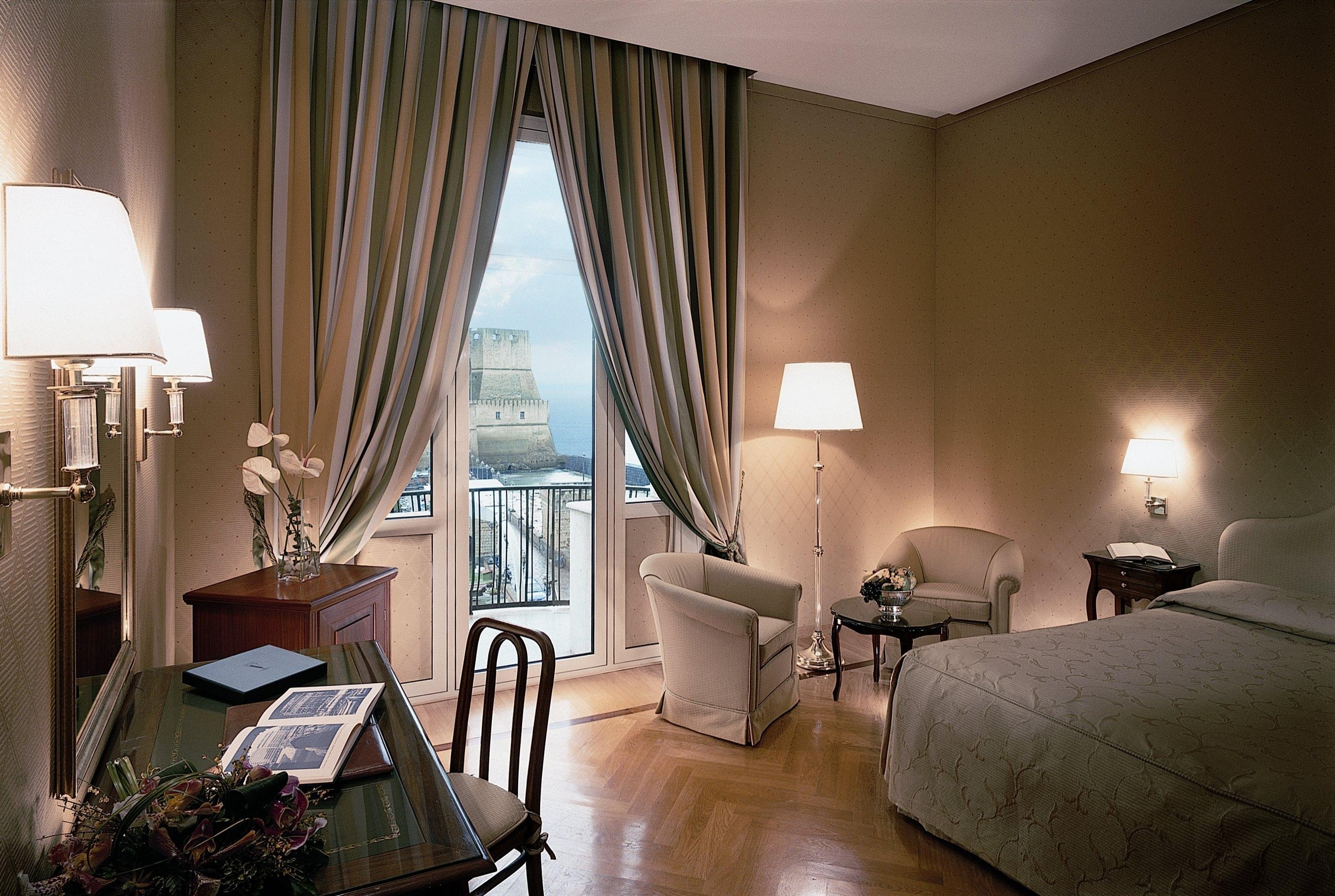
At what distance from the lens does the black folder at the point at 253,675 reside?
1.71 meters

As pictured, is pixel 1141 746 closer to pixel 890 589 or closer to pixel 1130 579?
pixel 890 589

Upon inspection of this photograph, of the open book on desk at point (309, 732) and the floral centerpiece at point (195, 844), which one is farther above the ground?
the floral centerpiece at point (195, 844)

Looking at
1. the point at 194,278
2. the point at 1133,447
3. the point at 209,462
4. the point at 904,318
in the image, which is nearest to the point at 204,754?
the point at 209,462

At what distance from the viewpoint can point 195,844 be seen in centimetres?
99

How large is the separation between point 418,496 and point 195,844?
2961 millimetres

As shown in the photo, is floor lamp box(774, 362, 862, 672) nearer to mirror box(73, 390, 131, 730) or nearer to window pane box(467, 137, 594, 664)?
window pane box(467, 137, 594, 664)

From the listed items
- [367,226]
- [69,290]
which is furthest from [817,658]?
[69,290]

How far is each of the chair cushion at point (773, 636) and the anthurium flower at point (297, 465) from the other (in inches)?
76.4

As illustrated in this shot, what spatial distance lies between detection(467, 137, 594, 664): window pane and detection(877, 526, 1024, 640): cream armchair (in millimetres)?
1874

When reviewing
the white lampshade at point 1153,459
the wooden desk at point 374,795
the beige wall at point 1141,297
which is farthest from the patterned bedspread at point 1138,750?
the wooden desk at point 374,795

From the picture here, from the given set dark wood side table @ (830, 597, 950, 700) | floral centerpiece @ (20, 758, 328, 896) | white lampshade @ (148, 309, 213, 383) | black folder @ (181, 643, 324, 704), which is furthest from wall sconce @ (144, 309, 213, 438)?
dark wood side table @ (830, 597, 950, 700)

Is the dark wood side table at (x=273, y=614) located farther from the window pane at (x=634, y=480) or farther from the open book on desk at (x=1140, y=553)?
the open book on desk at (x=1140, y=553)

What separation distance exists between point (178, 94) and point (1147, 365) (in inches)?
182

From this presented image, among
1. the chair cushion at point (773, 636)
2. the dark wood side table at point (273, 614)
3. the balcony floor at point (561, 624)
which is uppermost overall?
the dark wood side table at point (273, 614)
